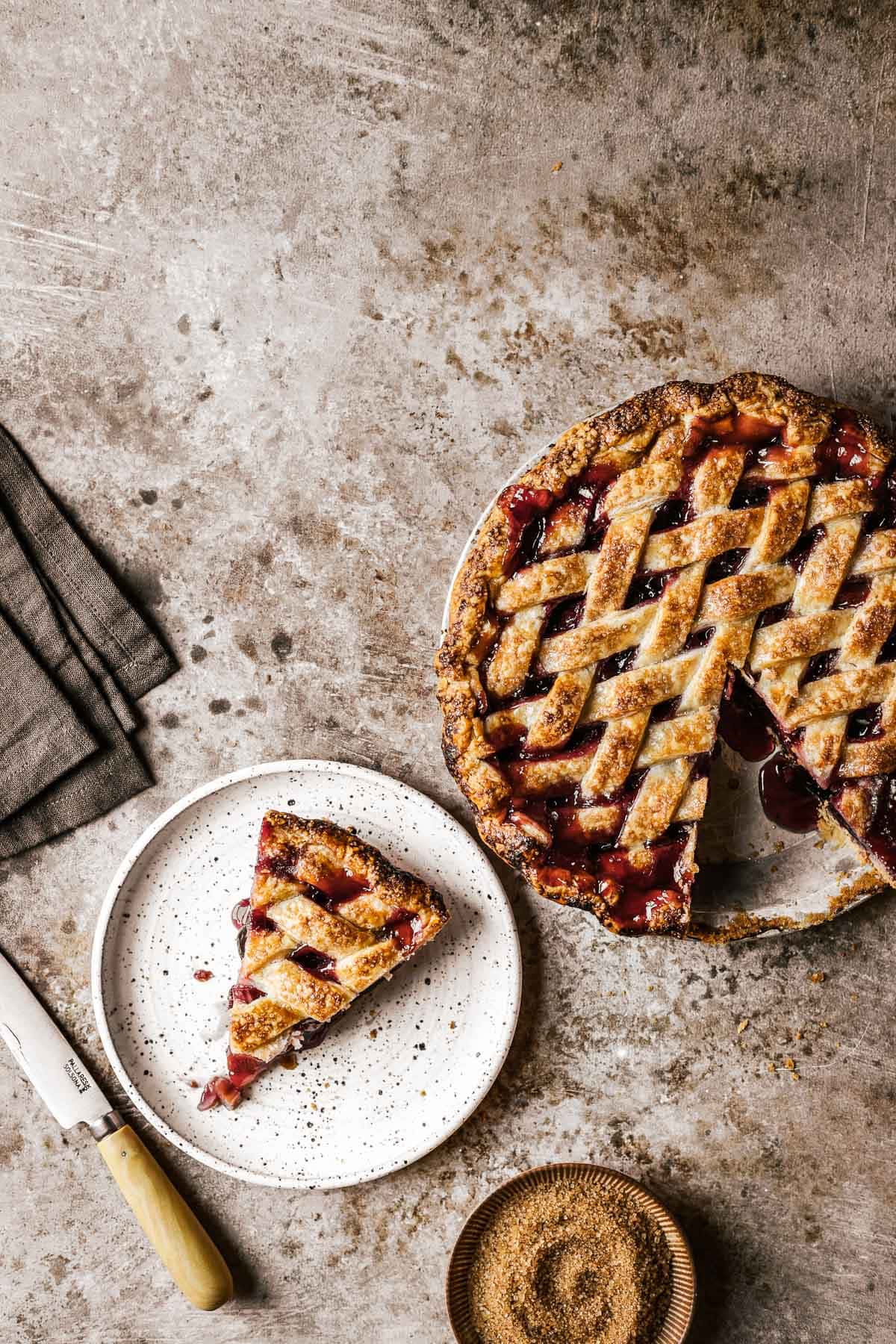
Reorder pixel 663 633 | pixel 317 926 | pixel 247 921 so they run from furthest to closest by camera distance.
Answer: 1. pixel 247 921
2. pixel 317 926
3. pixel 663 633

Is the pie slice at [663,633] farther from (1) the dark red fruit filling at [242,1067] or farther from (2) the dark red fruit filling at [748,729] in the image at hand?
(1) the dark red fruit filling at [242,1067]

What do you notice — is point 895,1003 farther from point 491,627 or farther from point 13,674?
point 13,674

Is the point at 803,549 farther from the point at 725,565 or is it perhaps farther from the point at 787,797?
the point at 787,797

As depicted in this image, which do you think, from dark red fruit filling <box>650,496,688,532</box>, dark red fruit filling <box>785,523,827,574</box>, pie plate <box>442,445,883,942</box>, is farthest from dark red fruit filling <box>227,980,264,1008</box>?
dark red fruit filling <box>785,523,827,574</box>

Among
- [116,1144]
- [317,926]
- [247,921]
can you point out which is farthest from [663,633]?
[116,1144]

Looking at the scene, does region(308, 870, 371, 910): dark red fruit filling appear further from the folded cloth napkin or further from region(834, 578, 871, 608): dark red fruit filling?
region(834, 578, 871, 608): dark red fruit filling

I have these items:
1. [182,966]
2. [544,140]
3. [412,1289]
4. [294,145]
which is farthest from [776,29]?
[412,1289]
